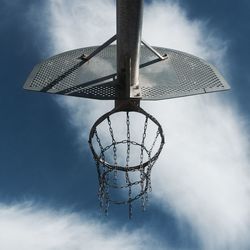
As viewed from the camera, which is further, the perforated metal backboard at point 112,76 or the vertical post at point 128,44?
the perforated metal backboard at point 112,76

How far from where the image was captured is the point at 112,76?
7379mm

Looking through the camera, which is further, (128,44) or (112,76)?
(112,76)

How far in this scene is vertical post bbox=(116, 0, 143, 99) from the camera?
6.14 meters

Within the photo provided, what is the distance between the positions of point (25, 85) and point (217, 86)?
301 centimetres

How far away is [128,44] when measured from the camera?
21.8 feet

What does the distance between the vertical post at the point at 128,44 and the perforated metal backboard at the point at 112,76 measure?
0.52ft

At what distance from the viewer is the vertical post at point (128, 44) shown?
6.14 m

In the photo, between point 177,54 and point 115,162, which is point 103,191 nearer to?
point 115,162

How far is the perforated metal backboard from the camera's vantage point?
7.18m

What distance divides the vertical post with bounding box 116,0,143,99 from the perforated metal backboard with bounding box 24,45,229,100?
0.52 feet

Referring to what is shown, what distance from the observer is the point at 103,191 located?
8109mm

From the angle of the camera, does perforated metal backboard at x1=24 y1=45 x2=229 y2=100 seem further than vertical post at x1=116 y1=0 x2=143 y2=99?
Yes

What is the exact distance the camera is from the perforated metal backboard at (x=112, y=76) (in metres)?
7.18

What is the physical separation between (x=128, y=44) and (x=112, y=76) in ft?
2.84
